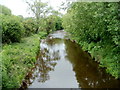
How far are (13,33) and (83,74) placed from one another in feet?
28.2

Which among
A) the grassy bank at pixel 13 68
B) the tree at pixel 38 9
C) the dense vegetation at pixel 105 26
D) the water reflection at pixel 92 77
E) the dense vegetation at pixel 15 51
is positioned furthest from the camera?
the tree at pixel 38 9

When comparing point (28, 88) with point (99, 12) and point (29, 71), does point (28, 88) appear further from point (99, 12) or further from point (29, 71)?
point (99, 12)

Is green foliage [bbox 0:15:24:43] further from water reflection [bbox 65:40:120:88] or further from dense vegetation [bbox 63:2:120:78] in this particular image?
water reflection [bbox 65:40:120:88]

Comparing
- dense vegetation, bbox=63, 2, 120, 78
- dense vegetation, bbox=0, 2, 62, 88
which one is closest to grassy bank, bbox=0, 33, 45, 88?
dense vegetation, bbox=0, 2, 62, 88

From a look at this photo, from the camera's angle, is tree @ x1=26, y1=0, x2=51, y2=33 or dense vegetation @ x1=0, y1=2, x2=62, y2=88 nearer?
dense vegetation @ x1=0, y1=2, x2=62, y2=88

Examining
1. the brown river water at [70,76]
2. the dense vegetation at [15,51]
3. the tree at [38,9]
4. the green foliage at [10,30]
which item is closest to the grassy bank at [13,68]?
the dense vegetation at [15,51]

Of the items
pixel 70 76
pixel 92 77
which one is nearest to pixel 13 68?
pixel 70 76

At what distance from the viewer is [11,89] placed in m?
6.55

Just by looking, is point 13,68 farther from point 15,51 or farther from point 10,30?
point 10,30

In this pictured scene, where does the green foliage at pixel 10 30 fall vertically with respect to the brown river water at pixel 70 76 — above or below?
above

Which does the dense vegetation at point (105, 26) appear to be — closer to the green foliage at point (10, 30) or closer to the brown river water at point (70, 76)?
the brown river water at point (70, 76)

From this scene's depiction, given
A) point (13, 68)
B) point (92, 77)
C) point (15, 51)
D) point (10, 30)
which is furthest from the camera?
point (10, 30)

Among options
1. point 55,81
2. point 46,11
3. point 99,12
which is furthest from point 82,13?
point 46,11

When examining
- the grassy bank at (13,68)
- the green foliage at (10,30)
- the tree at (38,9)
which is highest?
the tree at (38,9)
